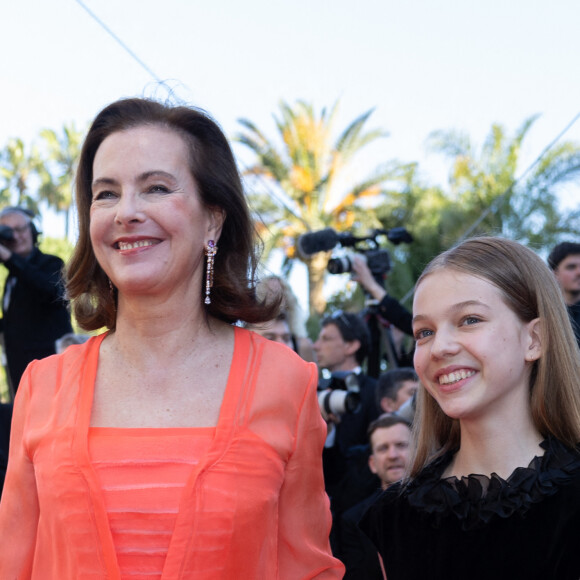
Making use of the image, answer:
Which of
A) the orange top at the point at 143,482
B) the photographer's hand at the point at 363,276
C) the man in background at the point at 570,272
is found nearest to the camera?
the orange top at the point at 143,482

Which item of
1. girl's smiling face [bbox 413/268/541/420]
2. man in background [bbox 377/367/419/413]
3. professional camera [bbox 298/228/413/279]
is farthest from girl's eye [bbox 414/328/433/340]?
professional camera [bbox 298/228/413/279]

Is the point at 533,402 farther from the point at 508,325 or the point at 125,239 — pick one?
the point at 125,239

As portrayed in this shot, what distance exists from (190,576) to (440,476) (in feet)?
3.18

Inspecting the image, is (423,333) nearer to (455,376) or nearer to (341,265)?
(455,376)

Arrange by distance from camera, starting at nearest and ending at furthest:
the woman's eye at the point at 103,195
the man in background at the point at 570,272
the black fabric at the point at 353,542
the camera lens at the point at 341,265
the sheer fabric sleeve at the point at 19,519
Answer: the sheer fabric sleeve at the point at 19,519, the woman's eye at the point at 103,195, the black fabric at the point at 353,542, the man in background at the point at 570,272, the camera lens at the point at 341,265

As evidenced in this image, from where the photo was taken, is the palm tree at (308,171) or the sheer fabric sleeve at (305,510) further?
the palm tree at (308,171)

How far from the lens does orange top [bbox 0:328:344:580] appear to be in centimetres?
196

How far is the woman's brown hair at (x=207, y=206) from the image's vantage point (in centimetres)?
228

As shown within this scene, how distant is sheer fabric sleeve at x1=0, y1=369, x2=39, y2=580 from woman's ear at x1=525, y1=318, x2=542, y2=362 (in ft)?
4.61

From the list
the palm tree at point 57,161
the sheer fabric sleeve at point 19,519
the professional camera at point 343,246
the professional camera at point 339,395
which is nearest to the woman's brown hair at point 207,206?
the sheer fabric sleeve at point 19,519

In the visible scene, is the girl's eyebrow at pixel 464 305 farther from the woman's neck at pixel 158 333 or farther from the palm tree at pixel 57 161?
the palm tree at pixel 57 161

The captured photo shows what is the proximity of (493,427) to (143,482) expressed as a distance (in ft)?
A: 3.42

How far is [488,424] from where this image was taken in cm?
251

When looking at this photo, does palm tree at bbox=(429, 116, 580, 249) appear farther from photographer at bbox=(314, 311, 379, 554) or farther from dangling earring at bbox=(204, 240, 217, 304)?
dangling earring at bbox=(204, 240, 217, 304)
